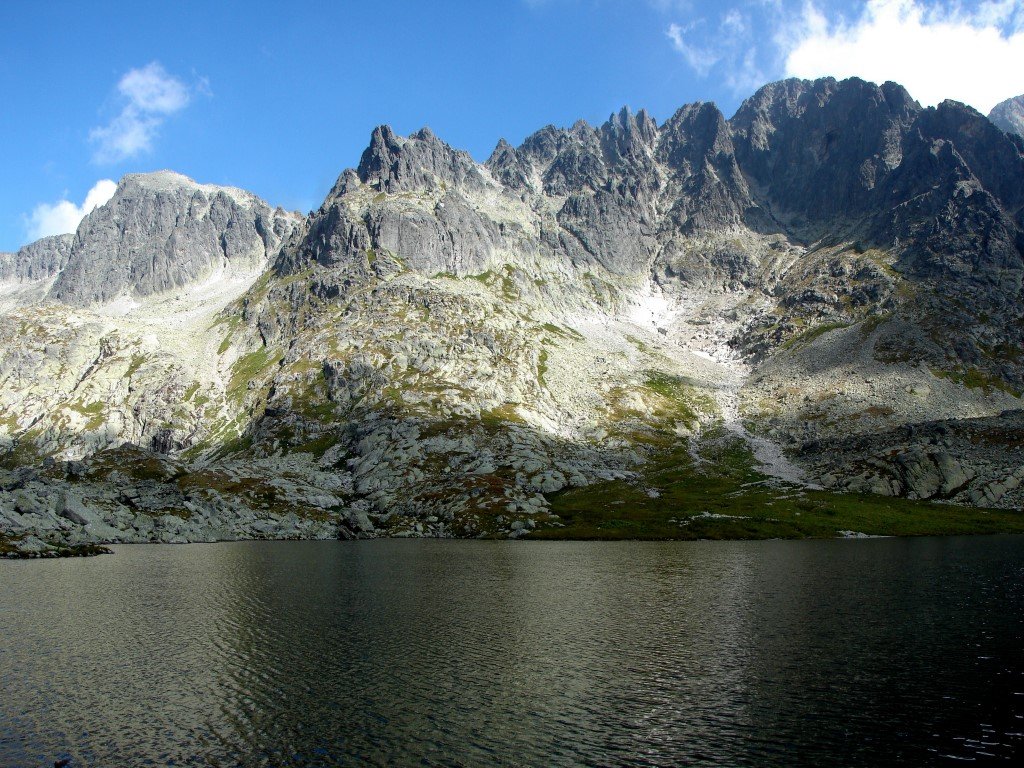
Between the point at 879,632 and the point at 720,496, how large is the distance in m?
128

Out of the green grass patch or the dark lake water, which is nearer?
the dark lake water

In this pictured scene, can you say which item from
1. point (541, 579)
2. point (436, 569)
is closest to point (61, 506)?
point (436, 569)

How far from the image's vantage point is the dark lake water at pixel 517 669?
89.5ft

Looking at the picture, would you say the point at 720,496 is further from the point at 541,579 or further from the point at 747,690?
the point at 747,690

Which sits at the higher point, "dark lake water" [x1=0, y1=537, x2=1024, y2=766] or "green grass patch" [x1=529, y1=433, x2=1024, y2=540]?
"green grass patch" [x1=529, y1=433, x2=1024, y2=540]

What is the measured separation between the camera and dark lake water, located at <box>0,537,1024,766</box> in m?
27.3

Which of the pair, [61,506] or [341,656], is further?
[61,506]

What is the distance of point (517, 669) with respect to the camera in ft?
128

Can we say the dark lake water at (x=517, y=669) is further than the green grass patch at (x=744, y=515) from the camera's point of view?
No

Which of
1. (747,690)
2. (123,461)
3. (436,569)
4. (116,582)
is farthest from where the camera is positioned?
(123,461)

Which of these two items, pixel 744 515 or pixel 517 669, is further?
pixel 744 515

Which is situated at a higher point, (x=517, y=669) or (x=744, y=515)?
(x=744, y=515)

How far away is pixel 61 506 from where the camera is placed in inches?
5017

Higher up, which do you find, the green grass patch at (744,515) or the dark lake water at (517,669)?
the green grass patch at (744,515)
